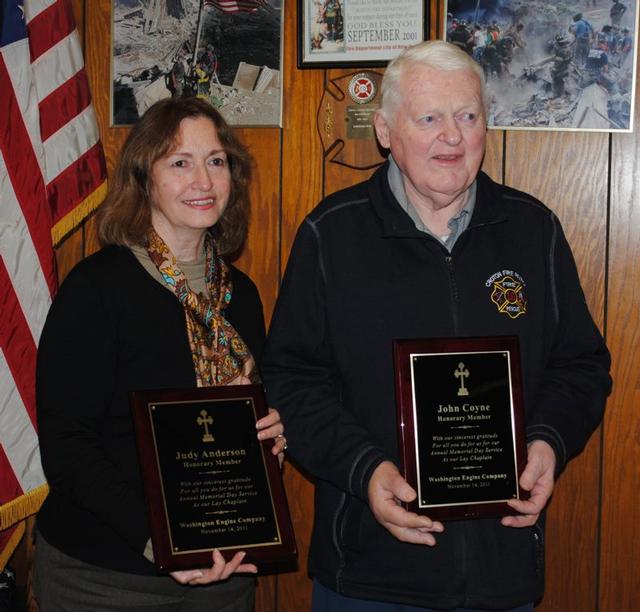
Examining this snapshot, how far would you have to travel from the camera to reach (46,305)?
7.60ft

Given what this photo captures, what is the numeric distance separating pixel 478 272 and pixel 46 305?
47.7 inches

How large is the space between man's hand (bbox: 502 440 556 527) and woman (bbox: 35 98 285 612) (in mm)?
540

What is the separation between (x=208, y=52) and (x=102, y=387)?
1246mm

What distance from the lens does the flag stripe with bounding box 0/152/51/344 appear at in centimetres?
225

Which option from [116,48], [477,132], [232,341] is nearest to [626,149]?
[477,132]

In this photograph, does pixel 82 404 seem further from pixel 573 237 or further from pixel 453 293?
pixel 573 237

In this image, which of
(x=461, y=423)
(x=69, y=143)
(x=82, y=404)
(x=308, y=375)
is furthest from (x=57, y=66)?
(x=461, y=423)

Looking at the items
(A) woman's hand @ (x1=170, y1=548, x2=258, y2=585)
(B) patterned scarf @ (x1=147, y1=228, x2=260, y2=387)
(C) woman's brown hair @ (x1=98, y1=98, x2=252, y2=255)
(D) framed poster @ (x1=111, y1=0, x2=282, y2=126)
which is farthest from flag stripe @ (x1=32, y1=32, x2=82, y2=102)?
(A) woman's hand @ (x1=170, y1=548, x2=258, y2=585)

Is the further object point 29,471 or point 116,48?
point 116,48

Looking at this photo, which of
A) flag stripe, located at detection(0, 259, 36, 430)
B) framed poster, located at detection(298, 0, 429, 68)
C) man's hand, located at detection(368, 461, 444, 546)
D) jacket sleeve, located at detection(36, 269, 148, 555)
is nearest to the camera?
man's hand, located at detection(368, 461, 444, 546)

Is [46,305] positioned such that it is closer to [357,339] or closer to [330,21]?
[357,339]

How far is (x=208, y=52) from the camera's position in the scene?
2.59m

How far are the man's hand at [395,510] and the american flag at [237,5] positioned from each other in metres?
1.53

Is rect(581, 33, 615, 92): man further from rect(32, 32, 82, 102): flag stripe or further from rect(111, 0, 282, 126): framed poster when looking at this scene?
rect(32, 32, 82, 102): flag stripe
